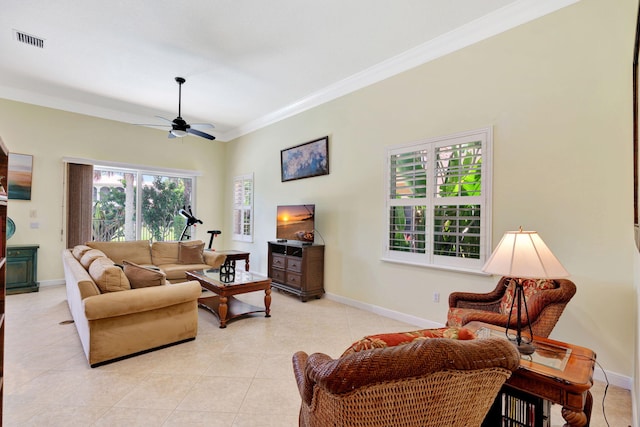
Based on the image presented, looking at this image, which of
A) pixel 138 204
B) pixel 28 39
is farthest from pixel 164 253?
pixel 28 39

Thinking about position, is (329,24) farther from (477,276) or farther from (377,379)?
(377,379)

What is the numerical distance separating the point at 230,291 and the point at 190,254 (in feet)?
6.80

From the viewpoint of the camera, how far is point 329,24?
312 centimetres

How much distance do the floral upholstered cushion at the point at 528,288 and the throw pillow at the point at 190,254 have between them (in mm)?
4438

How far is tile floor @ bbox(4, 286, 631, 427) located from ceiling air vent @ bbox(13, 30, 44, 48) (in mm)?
3212

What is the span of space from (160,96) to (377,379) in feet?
18.4

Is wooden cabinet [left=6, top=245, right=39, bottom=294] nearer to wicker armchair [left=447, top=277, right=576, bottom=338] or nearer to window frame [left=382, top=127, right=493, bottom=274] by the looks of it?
window frame [left=382, top=127, right=493, bottom=274]

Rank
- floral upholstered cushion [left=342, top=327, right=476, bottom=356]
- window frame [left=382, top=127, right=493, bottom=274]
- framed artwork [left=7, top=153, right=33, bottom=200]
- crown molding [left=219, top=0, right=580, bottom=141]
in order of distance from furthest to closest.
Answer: framed artwork [left=7, top=153, right=33, bottom=200] < window frame [left=382, top=127, right=493, bottom=274] < crown molding [left=219, top=0, right=580, bottom=141] < floral upholstered cushion [left=342, top=327, right=476, bottom=356]

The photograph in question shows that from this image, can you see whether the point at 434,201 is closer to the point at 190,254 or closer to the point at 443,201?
the point at 443,201

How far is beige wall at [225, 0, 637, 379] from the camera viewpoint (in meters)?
2.35

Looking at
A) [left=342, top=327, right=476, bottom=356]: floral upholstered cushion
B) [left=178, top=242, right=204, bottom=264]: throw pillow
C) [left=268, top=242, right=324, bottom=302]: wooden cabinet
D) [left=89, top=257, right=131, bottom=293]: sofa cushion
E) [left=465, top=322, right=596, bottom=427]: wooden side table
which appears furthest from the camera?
[left=178, top=242, right=204, bottom=264]: throw pillow

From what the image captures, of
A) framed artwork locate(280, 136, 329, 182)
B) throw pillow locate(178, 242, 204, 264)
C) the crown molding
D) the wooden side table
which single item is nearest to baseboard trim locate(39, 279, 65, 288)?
throw pillow locate(178, 242, 204, 264)

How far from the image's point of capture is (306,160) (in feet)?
16.6

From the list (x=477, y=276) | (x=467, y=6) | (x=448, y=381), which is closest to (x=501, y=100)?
(x=467, y=6)
